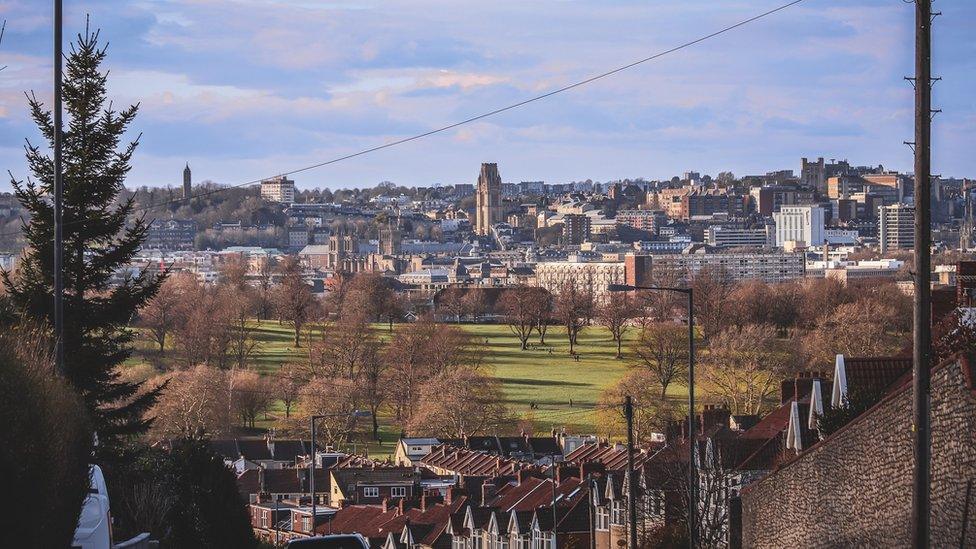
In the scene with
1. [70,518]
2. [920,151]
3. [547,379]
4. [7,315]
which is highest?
[920,151]

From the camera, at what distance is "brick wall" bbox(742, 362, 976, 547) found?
14312 mm

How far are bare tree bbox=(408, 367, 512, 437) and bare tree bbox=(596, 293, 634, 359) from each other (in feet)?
128

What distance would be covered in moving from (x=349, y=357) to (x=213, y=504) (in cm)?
8114

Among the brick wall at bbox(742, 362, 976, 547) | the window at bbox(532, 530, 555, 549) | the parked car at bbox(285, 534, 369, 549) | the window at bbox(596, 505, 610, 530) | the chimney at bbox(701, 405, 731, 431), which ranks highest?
the brick wall at bbox(742, 362, 976, 547)

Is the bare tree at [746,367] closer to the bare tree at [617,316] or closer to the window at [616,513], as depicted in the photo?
the bare tree at [617,316]

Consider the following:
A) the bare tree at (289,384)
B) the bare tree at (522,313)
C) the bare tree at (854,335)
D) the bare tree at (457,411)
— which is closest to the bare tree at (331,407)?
the bare tree at (289,384)

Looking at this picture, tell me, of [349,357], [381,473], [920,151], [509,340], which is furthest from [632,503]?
[509,340]

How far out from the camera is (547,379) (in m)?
116

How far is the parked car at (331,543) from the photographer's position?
717 inches

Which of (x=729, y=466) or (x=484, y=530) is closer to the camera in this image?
A: (x=729, y=466)

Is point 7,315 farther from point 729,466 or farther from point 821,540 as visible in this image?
point 729,466

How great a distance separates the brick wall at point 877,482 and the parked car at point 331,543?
5069 millimetres

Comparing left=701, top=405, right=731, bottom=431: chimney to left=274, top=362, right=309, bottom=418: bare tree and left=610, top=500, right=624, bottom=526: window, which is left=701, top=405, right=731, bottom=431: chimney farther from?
left=274, top=362, right=309, bottom=418: bare tree

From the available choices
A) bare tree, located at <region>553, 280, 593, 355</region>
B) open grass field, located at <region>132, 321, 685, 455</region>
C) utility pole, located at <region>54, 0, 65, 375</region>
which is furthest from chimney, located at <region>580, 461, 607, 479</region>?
bare tree, located at <region>553, 280, 593, 355</region>
